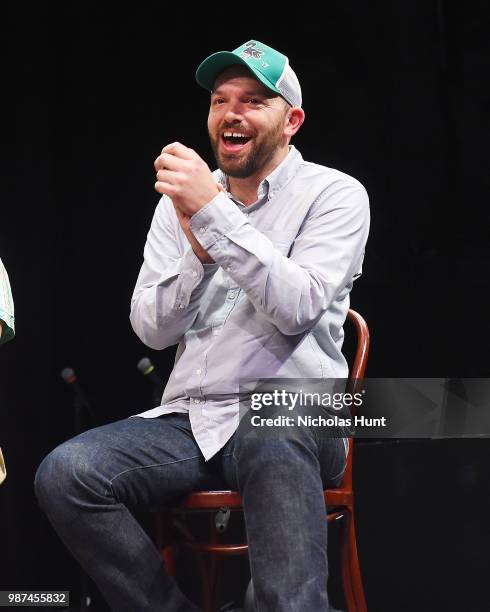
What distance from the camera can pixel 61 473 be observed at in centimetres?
163

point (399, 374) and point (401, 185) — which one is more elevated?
point (401, 185)

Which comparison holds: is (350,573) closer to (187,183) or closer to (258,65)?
(187,183)

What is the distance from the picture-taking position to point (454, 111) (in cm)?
307

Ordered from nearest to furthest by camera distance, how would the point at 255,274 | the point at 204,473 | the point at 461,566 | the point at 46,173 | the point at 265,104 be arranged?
the point at 255,274
the point at 204,473
the point at 265,104
the point at 461,566
the point at 46,173

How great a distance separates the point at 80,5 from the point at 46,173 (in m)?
0.69

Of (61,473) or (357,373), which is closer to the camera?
(61,473)

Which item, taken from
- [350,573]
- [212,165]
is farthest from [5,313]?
[212,165]

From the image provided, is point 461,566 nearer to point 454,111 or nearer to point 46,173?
point 454,111

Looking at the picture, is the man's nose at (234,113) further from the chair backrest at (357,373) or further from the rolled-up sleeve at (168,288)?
the chair backrest at (357,373)

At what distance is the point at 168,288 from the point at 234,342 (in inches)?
7.1

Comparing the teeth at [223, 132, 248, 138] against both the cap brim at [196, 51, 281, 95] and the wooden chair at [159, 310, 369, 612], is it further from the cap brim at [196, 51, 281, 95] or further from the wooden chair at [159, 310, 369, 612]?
the wooden chair at [159, 310, 369, 612]

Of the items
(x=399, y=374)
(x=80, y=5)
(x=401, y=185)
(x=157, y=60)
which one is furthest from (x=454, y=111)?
(x=80, y=5)

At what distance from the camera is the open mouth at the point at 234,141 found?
74.2 inches

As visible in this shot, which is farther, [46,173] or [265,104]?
[46,173]
